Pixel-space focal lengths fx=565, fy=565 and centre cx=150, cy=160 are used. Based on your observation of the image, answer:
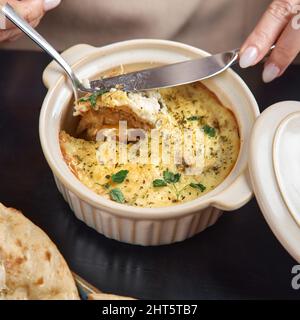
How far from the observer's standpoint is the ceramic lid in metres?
1.42

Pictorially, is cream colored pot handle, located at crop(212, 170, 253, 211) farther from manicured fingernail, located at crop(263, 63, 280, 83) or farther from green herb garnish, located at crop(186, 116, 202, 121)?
manicured fingernail, located at crop(263, 63, 280, 83)

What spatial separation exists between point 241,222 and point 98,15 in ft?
3.03

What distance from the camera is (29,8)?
178cm

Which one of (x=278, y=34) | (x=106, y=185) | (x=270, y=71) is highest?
(x=278, y=34)

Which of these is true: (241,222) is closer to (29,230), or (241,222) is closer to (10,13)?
(29,230)

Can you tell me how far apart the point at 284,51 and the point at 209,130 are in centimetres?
35

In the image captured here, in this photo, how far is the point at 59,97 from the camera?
1.68 meters

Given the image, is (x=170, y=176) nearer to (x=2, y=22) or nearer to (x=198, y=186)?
(x=198, y=186)

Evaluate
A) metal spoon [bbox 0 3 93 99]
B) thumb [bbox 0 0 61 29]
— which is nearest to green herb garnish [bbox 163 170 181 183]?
metal spoon [bbox 0 3 93 99]

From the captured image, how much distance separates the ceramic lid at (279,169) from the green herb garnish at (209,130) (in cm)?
18

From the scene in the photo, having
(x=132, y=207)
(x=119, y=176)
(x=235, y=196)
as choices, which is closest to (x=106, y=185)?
(x=119, y=176)

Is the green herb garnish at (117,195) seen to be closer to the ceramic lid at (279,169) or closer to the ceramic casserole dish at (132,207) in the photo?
the ceramic casserole dish at (132,207)

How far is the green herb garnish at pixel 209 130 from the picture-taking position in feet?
5.60
